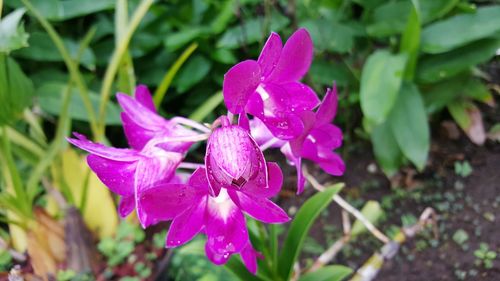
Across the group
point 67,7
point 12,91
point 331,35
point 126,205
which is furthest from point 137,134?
point 67,7

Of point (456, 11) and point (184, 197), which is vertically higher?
point (184, 197)

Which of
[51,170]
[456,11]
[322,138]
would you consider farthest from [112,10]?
[322,138]

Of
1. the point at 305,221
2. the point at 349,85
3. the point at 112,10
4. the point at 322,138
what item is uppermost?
the point at 322,138

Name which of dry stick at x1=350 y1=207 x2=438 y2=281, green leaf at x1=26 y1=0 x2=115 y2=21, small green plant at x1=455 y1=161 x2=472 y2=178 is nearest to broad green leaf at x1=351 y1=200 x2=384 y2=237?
dry stick at x1=350 y1=207 x2=438 y2=281

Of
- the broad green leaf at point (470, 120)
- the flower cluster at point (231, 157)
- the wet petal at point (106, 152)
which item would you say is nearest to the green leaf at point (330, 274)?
Answer: the flower cluster at point (231, 157)

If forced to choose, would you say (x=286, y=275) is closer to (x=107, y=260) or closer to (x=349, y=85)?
(x=107, y=260)

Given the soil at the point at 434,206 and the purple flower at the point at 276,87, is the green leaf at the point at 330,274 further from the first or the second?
the purple flower at the point at 276,87

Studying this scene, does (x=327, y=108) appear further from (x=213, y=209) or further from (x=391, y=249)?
(x=391, y=249)

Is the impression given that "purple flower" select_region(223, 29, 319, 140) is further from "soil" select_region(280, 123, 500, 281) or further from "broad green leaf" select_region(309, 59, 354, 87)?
"broad green leaf" select_region(309, 59, 354, 87)
